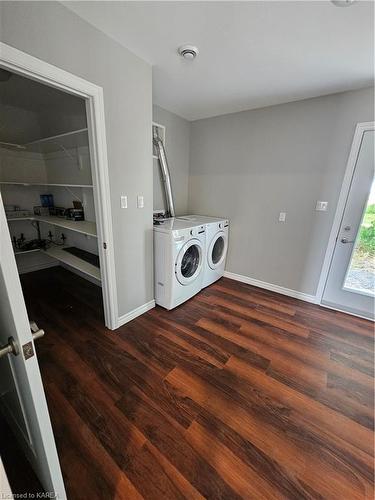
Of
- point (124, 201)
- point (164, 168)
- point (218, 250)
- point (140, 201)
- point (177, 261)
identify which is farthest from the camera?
point (218, 250)

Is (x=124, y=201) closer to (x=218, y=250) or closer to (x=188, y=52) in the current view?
(x=188, y=52)

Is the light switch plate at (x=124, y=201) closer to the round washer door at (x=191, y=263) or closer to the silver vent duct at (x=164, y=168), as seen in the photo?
the round washer door at (x=191, y=263)

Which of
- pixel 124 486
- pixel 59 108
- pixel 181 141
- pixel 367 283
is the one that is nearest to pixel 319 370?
pixel 367 283

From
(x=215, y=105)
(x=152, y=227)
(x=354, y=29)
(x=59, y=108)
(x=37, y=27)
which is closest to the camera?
(x=37, y=27)

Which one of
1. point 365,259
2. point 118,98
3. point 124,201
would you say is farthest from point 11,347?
point 365,259

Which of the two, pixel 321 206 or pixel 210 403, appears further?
pixel 321 206

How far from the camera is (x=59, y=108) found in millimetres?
2406

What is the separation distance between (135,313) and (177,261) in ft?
2.36

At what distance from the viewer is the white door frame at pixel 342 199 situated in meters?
2.08

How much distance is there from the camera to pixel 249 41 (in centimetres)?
145

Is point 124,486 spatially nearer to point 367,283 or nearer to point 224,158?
point 367,283

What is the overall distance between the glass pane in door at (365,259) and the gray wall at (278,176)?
29 centimetres

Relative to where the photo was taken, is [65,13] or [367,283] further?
[367,283]

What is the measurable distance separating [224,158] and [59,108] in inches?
84.3
